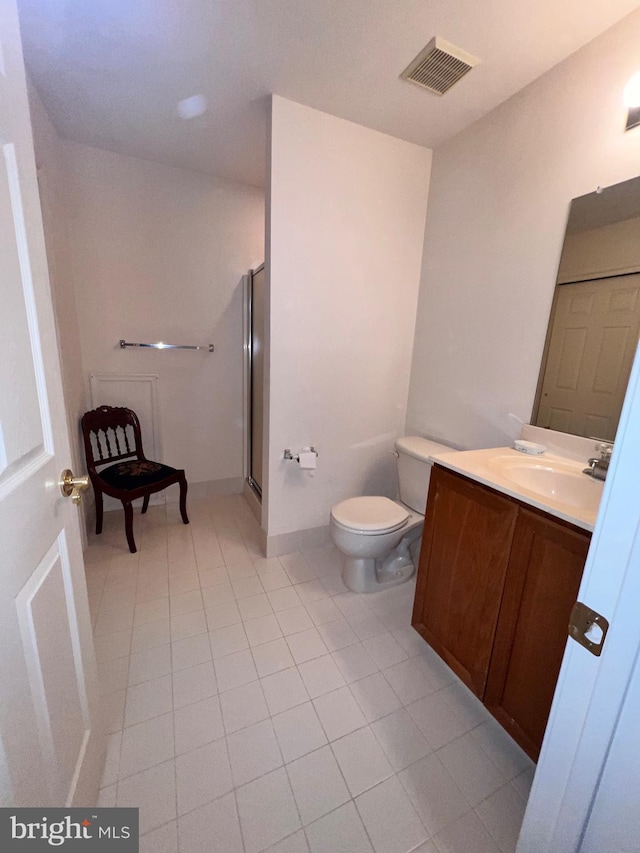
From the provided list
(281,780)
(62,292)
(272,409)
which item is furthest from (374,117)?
(281,780)

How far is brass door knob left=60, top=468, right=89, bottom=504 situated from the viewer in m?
0.83

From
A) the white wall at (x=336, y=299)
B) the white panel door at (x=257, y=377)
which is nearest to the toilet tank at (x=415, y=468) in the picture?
the white wall at (x=336, y=299)

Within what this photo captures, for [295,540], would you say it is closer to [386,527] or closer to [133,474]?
[386,527]

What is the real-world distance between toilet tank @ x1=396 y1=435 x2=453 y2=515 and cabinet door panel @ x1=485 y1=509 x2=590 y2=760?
0.78 m

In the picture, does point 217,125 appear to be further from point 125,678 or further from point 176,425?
point 125,678

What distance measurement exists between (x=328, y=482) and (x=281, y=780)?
4.62 feet

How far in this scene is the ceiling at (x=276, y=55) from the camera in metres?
1.21

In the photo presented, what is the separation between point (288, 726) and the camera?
3.97 feet

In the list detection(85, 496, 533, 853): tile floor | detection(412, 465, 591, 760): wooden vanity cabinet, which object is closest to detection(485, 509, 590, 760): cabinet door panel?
detection(412, 465, 591, 760): wooden vanity cabinet

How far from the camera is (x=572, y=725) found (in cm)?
57

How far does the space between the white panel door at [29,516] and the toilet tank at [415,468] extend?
1555 millimetres

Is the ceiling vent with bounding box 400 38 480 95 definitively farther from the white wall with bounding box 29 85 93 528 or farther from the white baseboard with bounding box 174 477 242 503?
the white baseboard with bounding box 174 477 242 503

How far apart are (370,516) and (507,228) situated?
1567 mm

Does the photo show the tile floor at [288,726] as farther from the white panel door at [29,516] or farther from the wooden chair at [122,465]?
the wooden chair at [122,465]
